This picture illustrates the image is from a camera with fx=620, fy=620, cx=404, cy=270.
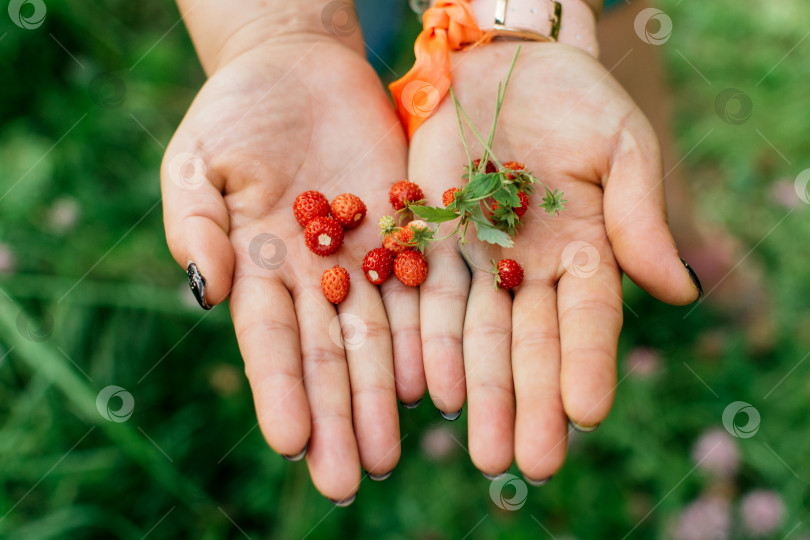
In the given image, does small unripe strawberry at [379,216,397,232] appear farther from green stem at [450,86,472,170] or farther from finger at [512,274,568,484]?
finger at [512,274,568,484]

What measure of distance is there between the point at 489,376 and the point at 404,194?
70cm

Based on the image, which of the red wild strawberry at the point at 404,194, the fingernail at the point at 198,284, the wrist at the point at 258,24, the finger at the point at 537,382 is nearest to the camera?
the finger at the point at 537,382

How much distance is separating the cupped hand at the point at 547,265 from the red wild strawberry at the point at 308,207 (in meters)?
0.38

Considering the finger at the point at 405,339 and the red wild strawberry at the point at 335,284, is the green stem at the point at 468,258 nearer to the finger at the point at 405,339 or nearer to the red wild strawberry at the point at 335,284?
the finger at the point at 405,339

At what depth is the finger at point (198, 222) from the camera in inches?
71.3

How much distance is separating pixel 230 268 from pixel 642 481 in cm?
197

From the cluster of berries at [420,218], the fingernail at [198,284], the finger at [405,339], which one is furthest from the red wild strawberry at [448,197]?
the fingernail at [198,284]

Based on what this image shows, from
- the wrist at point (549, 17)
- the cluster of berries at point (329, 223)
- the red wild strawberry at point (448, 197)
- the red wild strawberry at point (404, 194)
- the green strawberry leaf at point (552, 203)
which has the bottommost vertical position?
the cluster of berries at point (329, 223)

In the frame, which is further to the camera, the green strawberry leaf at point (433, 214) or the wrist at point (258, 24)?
the wrist at point (258, 24)

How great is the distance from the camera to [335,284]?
6.42ft

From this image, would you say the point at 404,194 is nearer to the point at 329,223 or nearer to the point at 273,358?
the point at 329,223

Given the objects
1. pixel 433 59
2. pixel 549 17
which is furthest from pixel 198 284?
pixel 549 17

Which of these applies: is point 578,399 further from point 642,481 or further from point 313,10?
point 313,10

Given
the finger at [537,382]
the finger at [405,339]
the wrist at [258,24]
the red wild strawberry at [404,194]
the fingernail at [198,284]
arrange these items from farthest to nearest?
the wrist at [258,24], the red wild strawberry at [404,194], the finger at [405,339], the fingernail at [198,284], the finger at [537,382]
